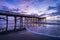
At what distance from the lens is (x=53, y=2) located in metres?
11.2

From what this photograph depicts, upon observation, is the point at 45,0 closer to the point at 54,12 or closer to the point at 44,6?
the point at 44,6

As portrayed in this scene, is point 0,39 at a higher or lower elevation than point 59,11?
lower

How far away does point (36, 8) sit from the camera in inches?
469

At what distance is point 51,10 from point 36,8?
5.42 ft

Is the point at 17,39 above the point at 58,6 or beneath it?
beneath

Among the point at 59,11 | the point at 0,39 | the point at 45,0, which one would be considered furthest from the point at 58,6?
the point at 0,39

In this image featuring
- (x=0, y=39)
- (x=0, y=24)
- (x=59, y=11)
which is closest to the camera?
(x=0, y=39)

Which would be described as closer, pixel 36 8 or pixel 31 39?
pixel 31 39

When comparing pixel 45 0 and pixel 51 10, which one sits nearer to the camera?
pixel 45 0

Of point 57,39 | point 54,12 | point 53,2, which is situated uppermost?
point 53,2

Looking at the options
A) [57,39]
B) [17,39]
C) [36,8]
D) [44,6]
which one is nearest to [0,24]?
[36,8]

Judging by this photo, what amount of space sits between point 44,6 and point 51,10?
0.94 m

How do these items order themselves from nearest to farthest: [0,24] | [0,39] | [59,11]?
[0,39] → [0,24] → [59,11]

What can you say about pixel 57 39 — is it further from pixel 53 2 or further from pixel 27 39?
pixel 53 2
